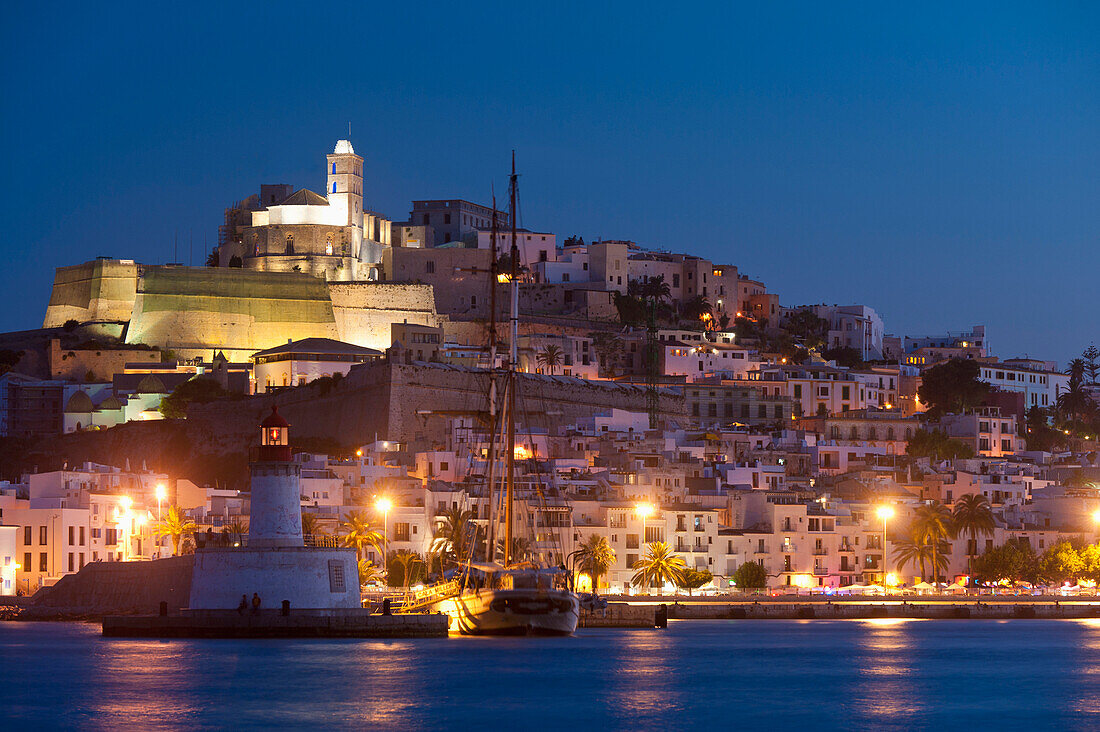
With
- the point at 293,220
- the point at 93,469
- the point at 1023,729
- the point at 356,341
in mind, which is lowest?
the point at 1023,729

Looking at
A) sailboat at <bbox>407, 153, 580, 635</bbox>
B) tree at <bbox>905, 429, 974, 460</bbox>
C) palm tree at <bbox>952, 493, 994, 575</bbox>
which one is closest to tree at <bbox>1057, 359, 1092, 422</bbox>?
tree at <bbox>905, 429, 974, 460</bbox>

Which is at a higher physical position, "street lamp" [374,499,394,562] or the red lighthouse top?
the red lighthouse top

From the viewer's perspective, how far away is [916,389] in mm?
84500

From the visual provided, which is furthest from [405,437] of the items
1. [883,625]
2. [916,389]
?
[916,389]

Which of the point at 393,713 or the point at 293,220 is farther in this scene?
the point at 293,220

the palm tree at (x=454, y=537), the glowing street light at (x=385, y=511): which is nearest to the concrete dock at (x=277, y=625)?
the palm tree at (x=454, y=537)

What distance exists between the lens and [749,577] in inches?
2031

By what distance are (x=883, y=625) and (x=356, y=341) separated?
39.7 m

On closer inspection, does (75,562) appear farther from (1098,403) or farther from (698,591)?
(1098,403)

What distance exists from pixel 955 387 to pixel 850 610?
33.4 meters

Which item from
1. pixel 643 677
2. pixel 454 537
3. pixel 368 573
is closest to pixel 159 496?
pixel 368 573

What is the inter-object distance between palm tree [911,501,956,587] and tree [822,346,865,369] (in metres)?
32.5

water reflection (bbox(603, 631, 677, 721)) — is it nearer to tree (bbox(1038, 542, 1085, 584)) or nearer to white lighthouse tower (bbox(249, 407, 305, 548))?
white lighthouse tower (bbox(249, 407, 305, 548))

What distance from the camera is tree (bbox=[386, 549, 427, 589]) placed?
4756 centimetres
